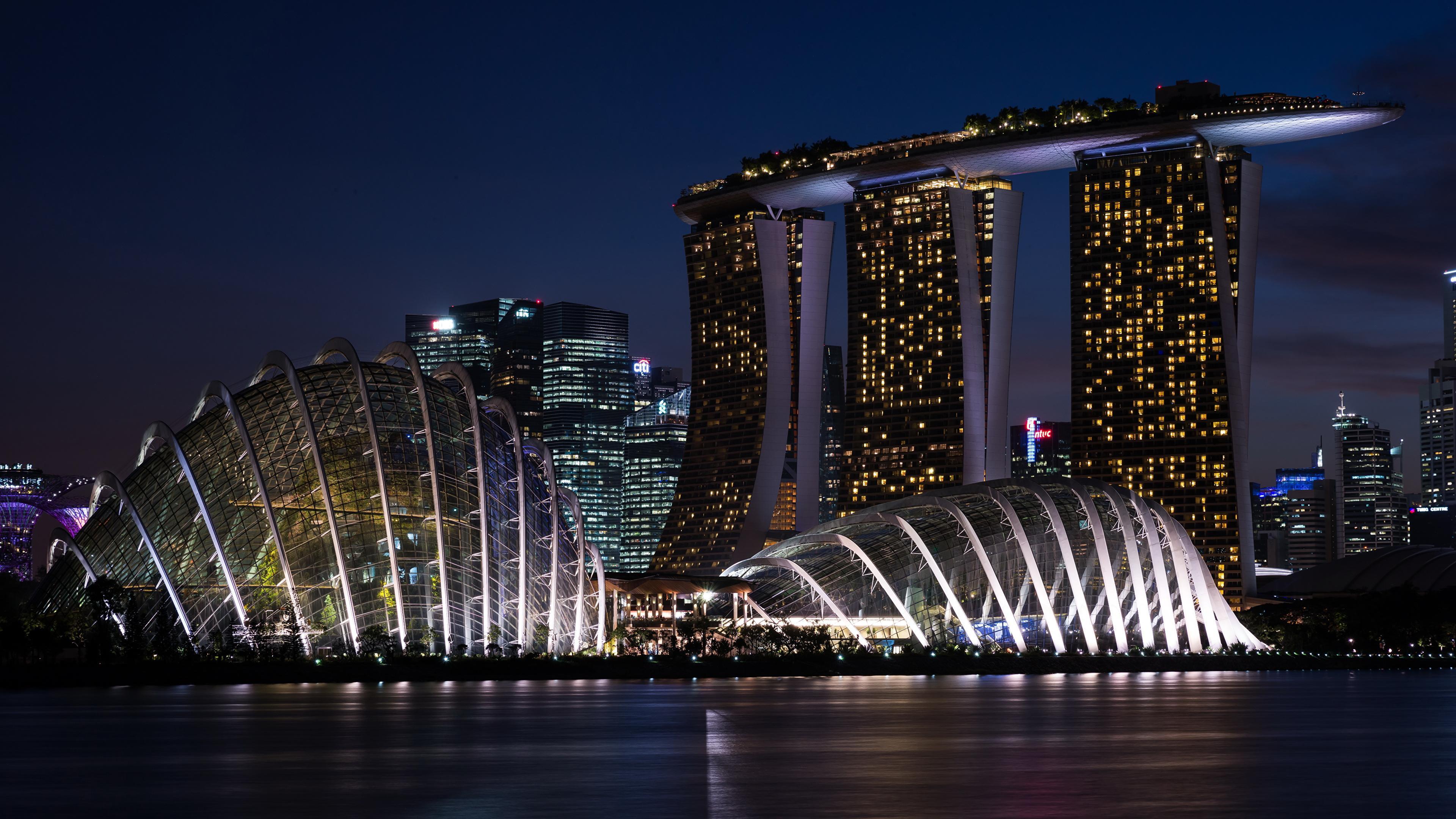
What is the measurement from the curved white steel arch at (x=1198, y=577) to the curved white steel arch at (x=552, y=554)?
189ft

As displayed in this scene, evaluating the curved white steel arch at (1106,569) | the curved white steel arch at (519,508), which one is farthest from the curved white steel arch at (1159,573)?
the curved white steel arch at (519,508)

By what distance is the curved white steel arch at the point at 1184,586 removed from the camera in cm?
14400

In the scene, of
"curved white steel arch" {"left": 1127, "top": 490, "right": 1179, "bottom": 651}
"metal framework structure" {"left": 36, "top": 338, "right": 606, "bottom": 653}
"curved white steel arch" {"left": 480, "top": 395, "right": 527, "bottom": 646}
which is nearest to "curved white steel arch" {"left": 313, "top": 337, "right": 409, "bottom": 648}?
"metal framework structure" {"left": 36, "top": 338, "right": 606, "bottom": 653}

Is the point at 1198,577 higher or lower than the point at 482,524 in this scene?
lower

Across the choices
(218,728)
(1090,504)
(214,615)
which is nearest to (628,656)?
(214,615)

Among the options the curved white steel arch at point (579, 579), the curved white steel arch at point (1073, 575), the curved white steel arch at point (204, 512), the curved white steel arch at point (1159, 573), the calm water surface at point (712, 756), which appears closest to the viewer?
the calm water surface at point (712, 756)

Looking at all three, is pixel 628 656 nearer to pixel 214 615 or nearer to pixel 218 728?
pixel 214 615

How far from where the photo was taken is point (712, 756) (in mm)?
43406

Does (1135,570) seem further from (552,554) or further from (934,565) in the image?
(552,554)

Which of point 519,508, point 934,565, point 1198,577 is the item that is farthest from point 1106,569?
point 519,508

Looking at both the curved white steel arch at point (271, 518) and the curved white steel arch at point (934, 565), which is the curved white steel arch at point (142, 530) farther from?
the curved white steel arch at point (934, 565)

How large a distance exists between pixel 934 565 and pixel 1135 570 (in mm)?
17428

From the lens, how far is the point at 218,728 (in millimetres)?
53312

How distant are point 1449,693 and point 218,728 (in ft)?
220
